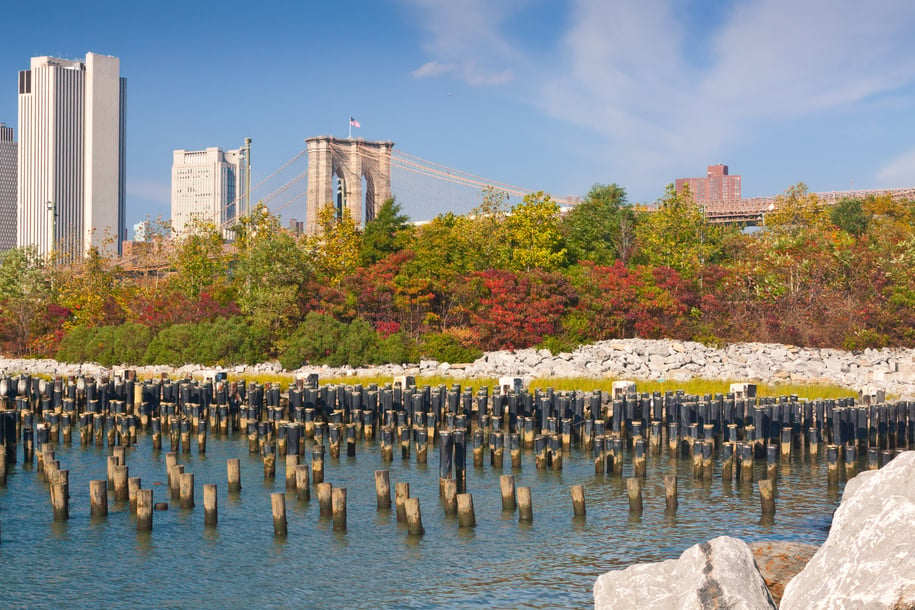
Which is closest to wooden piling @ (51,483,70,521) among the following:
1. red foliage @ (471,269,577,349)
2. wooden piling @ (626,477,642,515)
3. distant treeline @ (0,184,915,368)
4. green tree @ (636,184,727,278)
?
wooden piling @ (626,477,642,515)

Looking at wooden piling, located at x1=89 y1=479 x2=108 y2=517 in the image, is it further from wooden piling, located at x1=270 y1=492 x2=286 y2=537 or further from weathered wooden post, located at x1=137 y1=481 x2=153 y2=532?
wooden piling, located at x1=270 y1=492 x2=286 y2=537

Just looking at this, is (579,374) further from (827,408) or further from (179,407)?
(179,407)

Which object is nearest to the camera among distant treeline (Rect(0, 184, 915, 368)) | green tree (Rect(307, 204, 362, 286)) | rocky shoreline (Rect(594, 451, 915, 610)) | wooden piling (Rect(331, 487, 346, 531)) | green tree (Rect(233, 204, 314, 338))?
rocky shoreline (Rect(594, 451, 915, 610))

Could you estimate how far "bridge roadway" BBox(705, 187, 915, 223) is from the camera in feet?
236

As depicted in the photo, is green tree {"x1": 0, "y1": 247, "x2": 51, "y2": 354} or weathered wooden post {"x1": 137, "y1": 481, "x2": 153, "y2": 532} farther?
green tree {"x1": 0, "y1": 247, "x2": 51, "y2": 354}

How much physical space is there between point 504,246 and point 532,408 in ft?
67.8

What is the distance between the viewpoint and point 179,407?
30125mm

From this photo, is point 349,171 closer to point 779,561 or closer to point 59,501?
point 59,501

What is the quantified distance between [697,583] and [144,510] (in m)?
12.0

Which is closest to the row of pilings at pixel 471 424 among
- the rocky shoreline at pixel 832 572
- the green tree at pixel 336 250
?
the rocky shoreline at pixel 832 572

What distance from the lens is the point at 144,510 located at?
17.7 m

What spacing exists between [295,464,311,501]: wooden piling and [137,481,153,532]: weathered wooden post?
3.17 m

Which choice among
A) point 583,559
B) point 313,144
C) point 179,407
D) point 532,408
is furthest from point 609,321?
point 313,144

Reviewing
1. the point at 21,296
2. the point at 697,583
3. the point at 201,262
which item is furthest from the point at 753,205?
the point at 697,583
